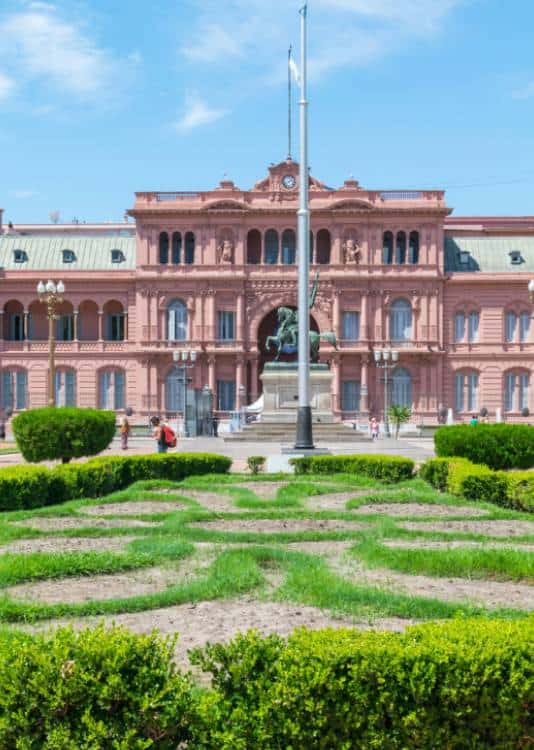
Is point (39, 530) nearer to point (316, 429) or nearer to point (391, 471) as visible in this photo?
point (391, 471)

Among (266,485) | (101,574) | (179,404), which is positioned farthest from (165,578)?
(179,404)

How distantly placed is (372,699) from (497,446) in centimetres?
1662

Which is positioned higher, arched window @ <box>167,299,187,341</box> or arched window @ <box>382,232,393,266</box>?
arched window @ <box>382,232,393,266</box>

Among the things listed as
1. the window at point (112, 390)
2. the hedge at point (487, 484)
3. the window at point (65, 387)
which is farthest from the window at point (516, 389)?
the hedge at point (487, 484)

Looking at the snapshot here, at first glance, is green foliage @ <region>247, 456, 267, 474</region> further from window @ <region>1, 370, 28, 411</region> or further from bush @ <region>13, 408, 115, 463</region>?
window @ <region>1, 370, 28, 411</region>

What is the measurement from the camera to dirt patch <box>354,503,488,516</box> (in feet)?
51.5

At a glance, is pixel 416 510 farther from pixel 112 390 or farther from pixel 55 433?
pixel 112 390

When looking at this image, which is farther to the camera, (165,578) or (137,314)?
(137,314)

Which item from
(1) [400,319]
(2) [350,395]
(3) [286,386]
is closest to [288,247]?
(1) [400,319]

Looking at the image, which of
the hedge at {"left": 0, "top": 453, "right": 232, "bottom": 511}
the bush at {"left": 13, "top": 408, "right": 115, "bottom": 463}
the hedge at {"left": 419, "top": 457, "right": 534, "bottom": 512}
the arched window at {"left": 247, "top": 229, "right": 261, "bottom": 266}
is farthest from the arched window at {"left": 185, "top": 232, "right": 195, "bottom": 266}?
the hedge at {"left": 419, "top": 457, "right": 534, "bottom": 512}

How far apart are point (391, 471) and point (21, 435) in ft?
31.2

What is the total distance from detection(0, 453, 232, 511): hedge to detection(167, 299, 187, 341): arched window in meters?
40.2

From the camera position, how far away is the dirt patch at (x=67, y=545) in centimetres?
1194

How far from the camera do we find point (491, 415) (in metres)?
62.8
